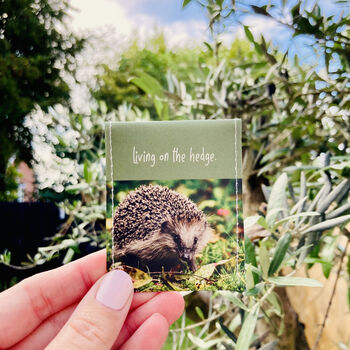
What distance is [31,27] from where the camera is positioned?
19.0ft

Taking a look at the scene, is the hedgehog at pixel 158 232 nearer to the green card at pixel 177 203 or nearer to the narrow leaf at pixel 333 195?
the green card at pixel 177 203

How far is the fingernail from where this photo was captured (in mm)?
443

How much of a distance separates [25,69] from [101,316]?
5651 millimetres

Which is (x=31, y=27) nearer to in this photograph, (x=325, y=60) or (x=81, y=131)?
(x=81, y=131)

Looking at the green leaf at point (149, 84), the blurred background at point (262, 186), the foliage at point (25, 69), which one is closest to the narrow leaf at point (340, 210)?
the blurred background at point (262, 186)

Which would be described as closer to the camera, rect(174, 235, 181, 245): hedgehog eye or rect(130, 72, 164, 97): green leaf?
rect(174, 235, 181, 245): hedgehog eye

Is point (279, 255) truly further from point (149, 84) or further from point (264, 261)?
point (149, 84)

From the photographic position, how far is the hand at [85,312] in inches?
17.2

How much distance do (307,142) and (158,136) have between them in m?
0.54

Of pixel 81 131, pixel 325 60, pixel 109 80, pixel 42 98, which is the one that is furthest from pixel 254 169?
pixel 109 80

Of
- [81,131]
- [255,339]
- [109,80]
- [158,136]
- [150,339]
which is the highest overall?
[109,80]

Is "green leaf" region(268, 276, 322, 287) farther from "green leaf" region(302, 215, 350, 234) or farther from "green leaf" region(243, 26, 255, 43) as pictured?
"green leaf" region(243, 26, 255, 43)

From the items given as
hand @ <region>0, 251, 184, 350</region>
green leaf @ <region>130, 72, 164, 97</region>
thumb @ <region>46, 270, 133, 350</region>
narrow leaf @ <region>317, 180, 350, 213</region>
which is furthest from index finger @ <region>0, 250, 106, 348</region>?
green leaf @ <region>130, 72, 164, 97</region>

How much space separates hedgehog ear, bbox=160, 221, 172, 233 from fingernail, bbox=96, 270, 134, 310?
72 millimetres
